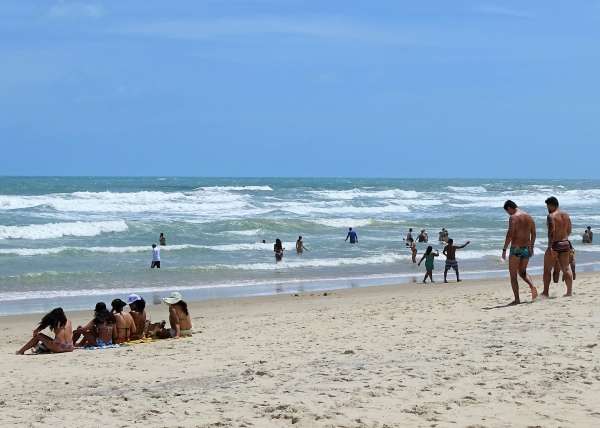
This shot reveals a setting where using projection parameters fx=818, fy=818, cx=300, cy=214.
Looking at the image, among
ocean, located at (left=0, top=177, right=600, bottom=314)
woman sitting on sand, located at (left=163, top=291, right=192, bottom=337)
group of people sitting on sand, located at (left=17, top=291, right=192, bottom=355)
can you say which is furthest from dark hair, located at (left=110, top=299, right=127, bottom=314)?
ocean, located at (left=0, top=177, right=600, bottom=314)

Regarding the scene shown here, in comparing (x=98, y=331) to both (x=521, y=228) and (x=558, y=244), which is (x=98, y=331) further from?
(x=558, y=244)

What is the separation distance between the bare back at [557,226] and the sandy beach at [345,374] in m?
0.81

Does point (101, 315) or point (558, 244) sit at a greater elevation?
point (558, 244)

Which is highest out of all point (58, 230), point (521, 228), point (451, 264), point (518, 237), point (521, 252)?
point (521, 228)

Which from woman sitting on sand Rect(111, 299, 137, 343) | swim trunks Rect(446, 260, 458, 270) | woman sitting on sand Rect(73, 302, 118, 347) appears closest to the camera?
woman sitting on sand Rect(73, 302, 118, 347)

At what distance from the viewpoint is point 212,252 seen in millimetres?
25062

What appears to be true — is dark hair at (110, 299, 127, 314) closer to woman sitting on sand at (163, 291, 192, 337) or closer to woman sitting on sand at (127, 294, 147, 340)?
woman sitting on sand at (127, 294, 147, 340)

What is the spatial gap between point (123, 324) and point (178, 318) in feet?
2.32

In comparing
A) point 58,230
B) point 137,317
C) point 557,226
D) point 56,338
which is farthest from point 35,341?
point 58,230

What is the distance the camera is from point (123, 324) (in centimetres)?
1005

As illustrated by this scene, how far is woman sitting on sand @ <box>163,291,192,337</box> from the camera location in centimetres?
1031

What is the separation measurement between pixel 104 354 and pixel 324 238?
75.6 feet

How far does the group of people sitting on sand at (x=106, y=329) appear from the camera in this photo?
945 centimetres

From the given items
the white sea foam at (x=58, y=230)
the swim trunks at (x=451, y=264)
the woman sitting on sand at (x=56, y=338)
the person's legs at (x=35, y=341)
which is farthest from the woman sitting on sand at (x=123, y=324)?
the white sea foam at (x=58, y=230)
